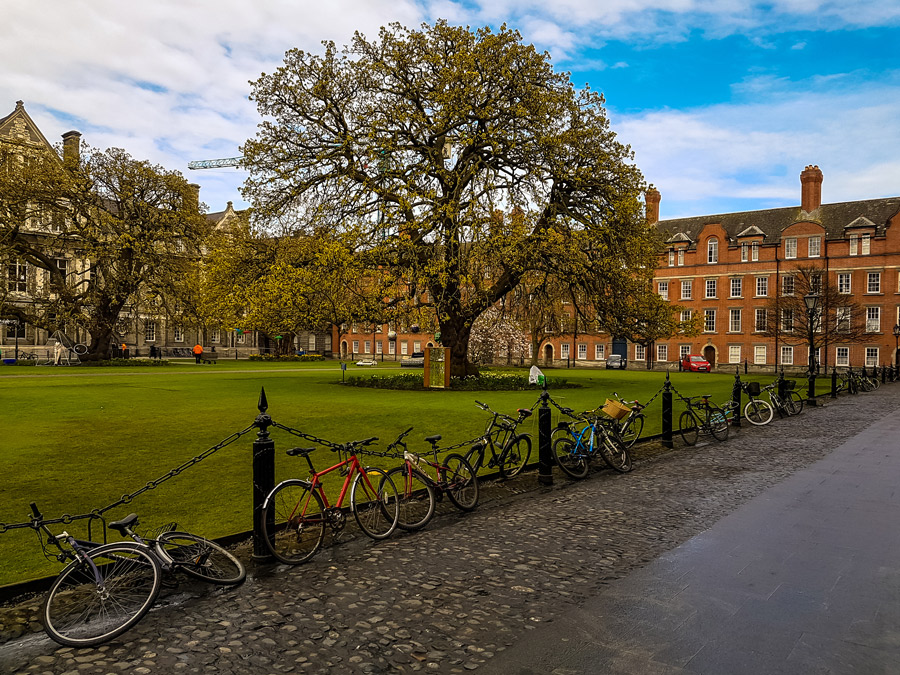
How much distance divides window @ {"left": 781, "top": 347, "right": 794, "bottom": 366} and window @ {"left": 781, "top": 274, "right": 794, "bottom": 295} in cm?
510

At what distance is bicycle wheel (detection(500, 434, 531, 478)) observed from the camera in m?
9.58

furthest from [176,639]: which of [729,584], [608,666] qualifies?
[729,584]

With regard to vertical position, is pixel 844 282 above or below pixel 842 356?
above

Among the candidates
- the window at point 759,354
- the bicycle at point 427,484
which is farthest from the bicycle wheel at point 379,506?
the window at point 759,354

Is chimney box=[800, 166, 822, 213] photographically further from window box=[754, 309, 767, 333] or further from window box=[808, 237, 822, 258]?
window box=[754, 309, 767, 333]

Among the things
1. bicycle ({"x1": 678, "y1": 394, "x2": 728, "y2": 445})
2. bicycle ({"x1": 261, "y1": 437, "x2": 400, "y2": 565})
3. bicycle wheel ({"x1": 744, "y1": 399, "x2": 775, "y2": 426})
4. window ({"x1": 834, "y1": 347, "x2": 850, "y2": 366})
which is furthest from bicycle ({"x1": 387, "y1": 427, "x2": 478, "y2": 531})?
window ({"x1": 834, "y1": 347, "x2": 850, "y2": 366})

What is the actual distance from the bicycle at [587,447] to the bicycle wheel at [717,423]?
16.2 feet

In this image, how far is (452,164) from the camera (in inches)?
1038

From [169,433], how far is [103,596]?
9.25m

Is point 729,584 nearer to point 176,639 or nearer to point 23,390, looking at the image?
point 176,639

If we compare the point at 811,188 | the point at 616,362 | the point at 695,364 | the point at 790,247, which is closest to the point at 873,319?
the point at 790,247

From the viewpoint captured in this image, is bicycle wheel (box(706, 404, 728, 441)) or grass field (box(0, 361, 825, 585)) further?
bicycle wheel (box(706, 404, 728, 441))

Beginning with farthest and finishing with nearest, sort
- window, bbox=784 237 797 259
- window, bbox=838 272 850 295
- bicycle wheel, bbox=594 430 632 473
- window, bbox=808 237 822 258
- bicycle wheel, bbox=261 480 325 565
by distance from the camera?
window, bbox=784 237 797 259 → window, bbox=808 237 822 258 → window, bbox=838 272 850 295 → bicycle wheel, bbox=594 430 632 473 → bicycle wheel, bbox=261 480 325 565

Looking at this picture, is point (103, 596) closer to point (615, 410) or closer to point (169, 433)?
point (615, 410)
